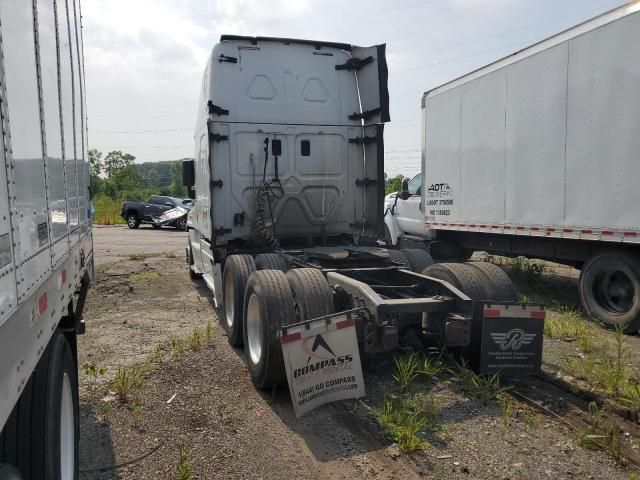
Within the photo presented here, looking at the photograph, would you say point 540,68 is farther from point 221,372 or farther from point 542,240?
point 221,372

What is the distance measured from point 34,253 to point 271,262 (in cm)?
406

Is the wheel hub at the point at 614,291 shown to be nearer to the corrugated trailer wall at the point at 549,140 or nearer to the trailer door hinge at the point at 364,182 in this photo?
the corrugated trailer wall at the point at 549,140

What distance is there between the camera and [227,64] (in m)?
6.89

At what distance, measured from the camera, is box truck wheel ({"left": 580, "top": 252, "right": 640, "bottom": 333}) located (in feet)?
20.5

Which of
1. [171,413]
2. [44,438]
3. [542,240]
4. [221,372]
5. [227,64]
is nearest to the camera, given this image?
[44,438]

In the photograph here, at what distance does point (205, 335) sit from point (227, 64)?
11.3 ft

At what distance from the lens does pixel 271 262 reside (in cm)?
596

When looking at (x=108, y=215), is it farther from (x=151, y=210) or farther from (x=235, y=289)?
(x=235, y=289)

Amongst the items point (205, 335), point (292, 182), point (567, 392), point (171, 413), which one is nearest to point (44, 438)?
point (171, 413)

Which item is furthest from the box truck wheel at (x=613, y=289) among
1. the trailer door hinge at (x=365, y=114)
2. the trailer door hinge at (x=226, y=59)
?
the trailer door hinge at (x=226, y=59)

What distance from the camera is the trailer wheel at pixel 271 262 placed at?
5906 mm

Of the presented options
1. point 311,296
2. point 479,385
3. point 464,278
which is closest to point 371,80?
point 464,278

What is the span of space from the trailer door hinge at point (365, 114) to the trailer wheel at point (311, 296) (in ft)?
10.2

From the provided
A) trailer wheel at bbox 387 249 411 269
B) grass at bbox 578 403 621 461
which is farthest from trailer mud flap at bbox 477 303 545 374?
trailer wheel at bbox 387 249 411 269
